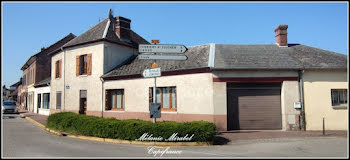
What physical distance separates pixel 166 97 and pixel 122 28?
771cm

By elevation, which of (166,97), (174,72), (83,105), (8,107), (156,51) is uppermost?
(156,51)

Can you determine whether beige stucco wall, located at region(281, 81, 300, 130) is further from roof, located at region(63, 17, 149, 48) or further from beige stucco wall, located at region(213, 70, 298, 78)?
roof, located at region(63, 17, 149, 48)

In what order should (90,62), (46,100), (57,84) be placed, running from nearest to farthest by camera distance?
(90,62) → (57,84) → (46,100)

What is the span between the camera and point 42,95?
24844mm

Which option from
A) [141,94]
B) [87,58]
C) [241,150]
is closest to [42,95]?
[87,58]

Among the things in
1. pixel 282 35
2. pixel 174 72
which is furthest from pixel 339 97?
pixel 174 72

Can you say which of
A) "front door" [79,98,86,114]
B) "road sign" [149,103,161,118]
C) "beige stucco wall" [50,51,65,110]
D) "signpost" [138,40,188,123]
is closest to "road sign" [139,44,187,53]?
"signpost" [138,40,188,123]

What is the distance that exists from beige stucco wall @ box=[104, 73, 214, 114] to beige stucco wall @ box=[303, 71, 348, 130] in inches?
202

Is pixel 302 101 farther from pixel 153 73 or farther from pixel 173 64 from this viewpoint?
pixel 153 73

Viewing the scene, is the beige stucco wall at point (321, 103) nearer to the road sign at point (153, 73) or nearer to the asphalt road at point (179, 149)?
the asphalt road at point (179, 149)

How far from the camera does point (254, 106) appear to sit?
501 inches

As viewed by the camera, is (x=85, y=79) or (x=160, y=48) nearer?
(x=160, y=48)

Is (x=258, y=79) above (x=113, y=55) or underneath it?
underneath

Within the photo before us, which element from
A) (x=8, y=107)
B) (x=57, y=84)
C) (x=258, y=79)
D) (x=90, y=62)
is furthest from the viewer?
(x=8, y=107)
